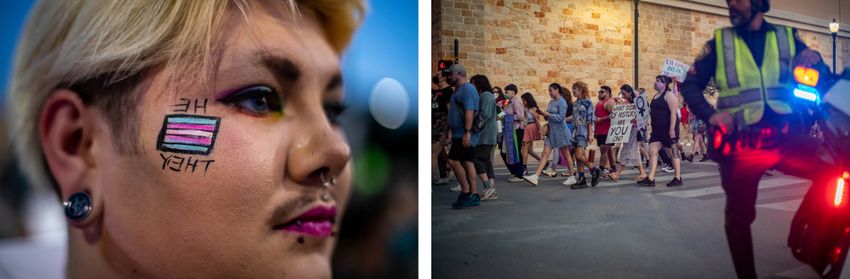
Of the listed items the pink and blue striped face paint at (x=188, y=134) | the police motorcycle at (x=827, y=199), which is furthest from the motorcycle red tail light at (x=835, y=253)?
the pink and blue striped face paint at (x=188, y=134)

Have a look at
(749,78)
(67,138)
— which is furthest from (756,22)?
(67,138)

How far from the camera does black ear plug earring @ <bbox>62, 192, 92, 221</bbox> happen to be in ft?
8.10

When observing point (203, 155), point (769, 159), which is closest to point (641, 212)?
point (769, 159)

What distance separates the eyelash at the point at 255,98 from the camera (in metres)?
2.53

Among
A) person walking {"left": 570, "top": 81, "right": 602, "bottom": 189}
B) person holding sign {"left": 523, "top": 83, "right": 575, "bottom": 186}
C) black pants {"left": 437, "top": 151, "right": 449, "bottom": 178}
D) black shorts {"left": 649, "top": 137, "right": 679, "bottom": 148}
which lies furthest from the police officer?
black pants {"left": 437, "top": 151, "right": 449, "bottom": 178}

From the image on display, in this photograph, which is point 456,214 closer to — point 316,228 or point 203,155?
point 316,228

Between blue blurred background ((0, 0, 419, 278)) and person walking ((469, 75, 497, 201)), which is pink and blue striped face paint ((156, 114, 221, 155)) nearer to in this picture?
blue blurred background ((0, 0, 419, 278))

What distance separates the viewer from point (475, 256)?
3.54 m

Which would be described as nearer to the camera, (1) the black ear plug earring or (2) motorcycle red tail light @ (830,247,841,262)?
(1) the black ear plug earring

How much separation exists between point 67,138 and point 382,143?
144 centimetres

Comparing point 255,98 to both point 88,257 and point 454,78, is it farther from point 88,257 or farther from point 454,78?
point 454,78

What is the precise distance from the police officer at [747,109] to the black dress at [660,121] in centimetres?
15

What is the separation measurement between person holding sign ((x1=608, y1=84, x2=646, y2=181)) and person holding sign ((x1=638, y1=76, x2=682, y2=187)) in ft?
0.28

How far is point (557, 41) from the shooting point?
11.8 ft
